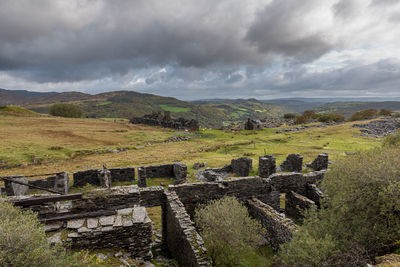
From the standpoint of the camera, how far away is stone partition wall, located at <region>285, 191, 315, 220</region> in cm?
1580

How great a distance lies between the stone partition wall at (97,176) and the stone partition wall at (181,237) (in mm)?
10876

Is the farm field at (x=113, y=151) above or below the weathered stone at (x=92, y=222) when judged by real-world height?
below

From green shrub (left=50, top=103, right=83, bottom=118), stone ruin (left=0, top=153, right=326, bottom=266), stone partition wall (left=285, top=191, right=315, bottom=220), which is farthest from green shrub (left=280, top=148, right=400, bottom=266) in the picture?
green shrub (left=50, top=103, right=83, bottom=118)

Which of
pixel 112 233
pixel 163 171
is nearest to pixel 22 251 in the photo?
pixel 112 233

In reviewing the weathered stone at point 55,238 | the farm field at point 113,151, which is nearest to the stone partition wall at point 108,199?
the weathered stone at point 55,238

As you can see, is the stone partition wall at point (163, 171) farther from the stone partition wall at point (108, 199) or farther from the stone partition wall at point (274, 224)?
the stone partition wall at point (108, 199)

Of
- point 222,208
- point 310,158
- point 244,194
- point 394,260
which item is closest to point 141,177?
point 244,194

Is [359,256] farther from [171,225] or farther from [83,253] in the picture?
[83,253]

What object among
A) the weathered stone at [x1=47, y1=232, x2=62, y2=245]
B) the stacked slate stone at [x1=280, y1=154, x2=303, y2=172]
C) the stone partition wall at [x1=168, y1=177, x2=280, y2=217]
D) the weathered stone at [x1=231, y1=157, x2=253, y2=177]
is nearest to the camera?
the weathered stone at [x1=47, y1=232, x2=62, y2=245]

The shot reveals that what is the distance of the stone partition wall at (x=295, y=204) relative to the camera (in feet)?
51.9

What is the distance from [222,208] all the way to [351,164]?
714 centimetres

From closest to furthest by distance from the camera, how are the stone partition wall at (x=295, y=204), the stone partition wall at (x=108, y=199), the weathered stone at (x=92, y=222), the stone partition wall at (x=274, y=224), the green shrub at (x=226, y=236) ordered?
the weathered stone at (x=92, y=222)
the green shrub at (x=226, y=236)
the stone partition wall at (x=108, y=199)
the stone partition wall at (x=274, y=224)
the stone partition wall at (x=295, y=204)

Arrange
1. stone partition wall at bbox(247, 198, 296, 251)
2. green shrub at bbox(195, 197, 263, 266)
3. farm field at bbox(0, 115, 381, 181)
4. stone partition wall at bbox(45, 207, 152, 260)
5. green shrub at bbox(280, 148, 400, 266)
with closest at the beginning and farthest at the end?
green shrub at bbox(280, 148, 400, 266), stone partition wall at bbox(45, 207, 152, 260), green shrub at bbox(195, 197, 263, 266), stone partition wall at bbox(247, 198, 296, 251), farm field at bbox(0, 115, 381, 181)

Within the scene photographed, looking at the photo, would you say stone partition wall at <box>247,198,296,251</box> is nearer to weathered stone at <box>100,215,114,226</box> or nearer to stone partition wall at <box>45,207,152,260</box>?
stone partition wall at <box>45,207,152,260</box>
